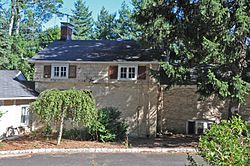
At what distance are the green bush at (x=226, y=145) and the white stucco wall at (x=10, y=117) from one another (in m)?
15.6

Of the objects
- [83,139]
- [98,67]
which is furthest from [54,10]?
[83,139]

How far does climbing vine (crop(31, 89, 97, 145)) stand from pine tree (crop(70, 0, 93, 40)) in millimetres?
39914

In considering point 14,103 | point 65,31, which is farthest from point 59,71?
point 65,31

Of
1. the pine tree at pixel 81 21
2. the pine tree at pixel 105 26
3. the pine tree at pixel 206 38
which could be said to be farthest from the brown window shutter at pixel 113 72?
the pine tree at pixel 81 21

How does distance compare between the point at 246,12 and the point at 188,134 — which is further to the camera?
the point at 188,134

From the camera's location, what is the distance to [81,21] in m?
58.8

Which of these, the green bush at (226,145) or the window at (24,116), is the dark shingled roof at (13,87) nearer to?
the window at (24,116)

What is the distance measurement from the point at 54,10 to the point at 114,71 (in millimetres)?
24469

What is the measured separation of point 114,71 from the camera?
811 inches

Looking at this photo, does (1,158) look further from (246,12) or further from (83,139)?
(246,12)

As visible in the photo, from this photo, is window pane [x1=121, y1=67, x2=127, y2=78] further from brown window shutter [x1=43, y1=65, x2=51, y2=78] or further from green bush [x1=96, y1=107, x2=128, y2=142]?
brown window shutter [x1=43, y1=65, x2=51, y2=78]

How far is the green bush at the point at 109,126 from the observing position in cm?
1750

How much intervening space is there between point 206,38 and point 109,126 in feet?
24.6

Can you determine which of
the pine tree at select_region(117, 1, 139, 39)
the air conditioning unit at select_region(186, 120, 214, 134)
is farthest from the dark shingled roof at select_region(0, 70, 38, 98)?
the pine tree at select_region(117, 1, 139, 39)
